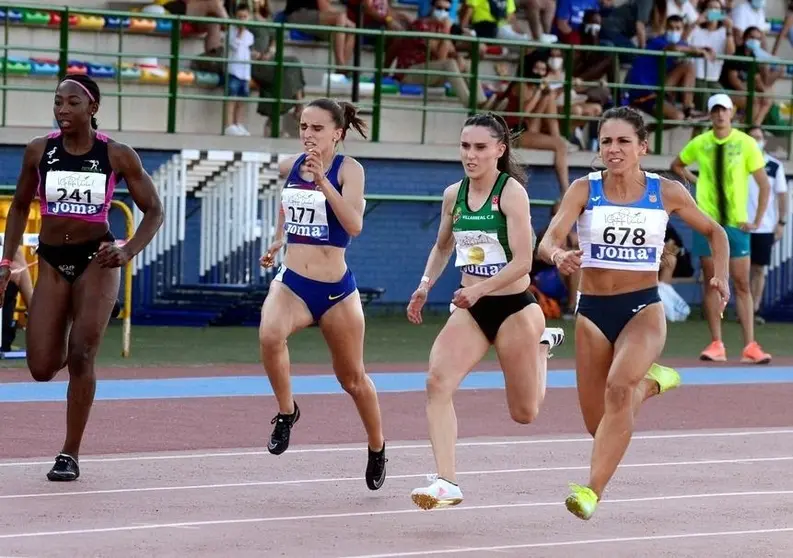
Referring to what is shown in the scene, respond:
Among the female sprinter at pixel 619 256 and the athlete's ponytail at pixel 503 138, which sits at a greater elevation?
the athlete's ponytail at pixel 503 138

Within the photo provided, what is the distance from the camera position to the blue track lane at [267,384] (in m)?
13.7

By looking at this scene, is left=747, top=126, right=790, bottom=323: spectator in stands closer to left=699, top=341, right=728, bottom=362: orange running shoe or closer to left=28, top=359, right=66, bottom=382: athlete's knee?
left=699, top=341, right=728, bottom=362: orange running shoe

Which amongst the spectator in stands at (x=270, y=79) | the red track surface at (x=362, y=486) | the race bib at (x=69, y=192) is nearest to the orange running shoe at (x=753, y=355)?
the red track surface at (x=362, y=486)

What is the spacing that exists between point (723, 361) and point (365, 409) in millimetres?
8460

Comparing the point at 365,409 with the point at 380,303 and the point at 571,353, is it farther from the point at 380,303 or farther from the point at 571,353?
the point at 380,303

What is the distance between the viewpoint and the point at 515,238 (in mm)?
9062

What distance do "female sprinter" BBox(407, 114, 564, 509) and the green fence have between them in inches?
397

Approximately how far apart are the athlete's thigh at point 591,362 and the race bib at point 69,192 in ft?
9.15

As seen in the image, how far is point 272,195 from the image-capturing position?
66.5ft

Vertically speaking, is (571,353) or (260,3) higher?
(260,3)

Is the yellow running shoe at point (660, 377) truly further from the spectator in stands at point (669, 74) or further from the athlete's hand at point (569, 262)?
the spectator in stands at point (669, 74)

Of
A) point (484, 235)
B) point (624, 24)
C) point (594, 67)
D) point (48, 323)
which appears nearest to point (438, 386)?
point (484, 235)

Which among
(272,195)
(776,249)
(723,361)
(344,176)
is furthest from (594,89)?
(344,176)

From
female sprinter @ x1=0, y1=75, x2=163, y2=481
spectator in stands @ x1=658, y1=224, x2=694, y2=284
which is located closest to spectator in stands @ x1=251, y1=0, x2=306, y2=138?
spectator in stands @ x1=658, y1=224, x2=694, y2=284
